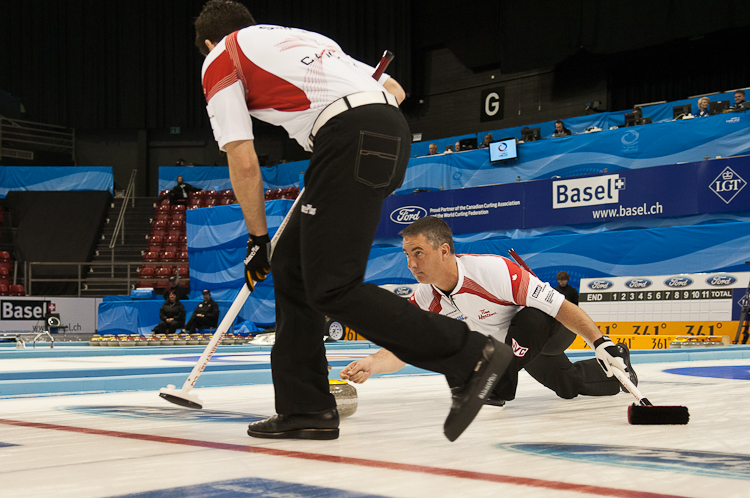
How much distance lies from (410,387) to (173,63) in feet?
72.1

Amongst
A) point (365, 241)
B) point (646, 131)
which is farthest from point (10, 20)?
point (365, 241)

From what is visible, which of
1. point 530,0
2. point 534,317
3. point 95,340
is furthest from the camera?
point 530,0

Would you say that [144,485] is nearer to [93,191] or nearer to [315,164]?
[315,164]

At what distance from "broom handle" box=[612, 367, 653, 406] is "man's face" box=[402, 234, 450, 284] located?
75 cm

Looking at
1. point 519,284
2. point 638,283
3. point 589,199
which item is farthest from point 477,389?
point 589,199

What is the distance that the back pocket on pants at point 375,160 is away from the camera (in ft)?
6.32

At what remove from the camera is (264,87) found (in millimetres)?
2127

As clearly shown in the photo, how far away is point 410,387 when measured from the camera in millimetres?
4184

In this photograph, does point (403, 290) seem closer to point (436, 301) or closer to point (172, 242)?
point (172, 242)

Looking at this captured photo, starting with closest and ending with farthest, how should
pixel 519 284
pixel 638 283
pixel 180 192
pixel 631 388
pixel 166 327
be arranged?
pixel 631 388
pixel 519 284
pixel 638 283
pixel 166 327
pixel 180 192

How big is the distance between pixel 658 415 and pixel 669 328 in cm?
947

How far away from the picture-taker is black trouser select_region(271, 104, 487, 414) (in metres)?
1.83

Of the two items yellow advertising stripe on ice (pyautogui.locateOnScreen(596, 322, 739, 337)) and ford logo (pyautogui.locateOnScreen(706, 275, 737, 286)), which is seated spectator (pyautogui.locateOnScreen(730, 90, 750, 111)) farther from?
yellow advertising stripe on ice (pyautogui.locateOnScreen(596, 322, 739, 337))

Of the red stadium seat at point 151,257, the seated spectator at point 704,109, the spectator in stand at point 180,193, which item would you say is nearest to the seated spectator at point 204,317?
the red stadium seat at point 151,257
